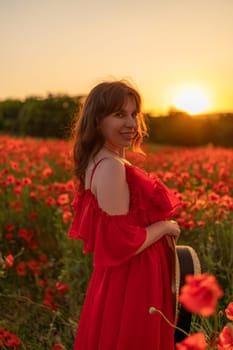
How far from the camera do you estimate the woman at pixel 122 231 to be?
1.96m

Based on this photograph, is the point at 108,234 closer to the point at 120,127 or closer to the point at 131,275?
the point at 131,275

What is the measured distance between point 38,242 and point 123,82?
9.18 ft

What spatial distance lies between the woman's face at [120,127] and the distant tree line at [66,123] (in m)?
11.3

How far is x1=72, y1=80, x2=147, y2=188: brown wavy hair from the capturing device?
2.03 meters

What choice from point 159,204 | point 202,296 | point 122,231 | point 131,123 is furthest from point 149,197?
point 202,296

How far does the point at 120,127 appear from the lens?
2.02 meters

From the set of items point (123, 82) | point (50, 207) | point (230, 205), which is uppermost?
point (123, 82)

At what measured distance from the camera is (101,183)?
6.23ft

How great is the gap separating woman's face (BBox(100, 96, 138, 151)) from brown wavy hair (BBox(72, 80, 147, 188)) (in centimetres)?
2

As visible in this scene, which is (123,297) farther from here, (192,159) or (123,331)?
(192,159)

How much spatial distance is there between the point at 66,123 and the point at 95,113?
1537 centimetres

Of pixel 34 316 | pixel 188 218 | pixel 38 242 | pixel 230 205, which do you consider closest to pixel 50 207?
pixel 38 242

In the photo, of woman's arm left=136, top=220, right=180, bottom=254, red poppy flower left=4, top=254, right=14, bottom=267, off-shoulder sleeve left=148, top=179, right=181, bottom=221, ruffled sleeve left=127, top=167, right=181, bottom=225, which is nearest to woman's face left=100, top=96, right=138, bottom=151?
ruffled sleeve left=127, top=167, right=181, bottom=225

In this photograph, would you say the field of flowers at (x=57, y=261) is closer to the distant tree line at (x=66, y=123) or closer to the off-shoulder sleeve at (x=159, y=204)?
the off-shoulder sleeve at (x=159, y=204)
